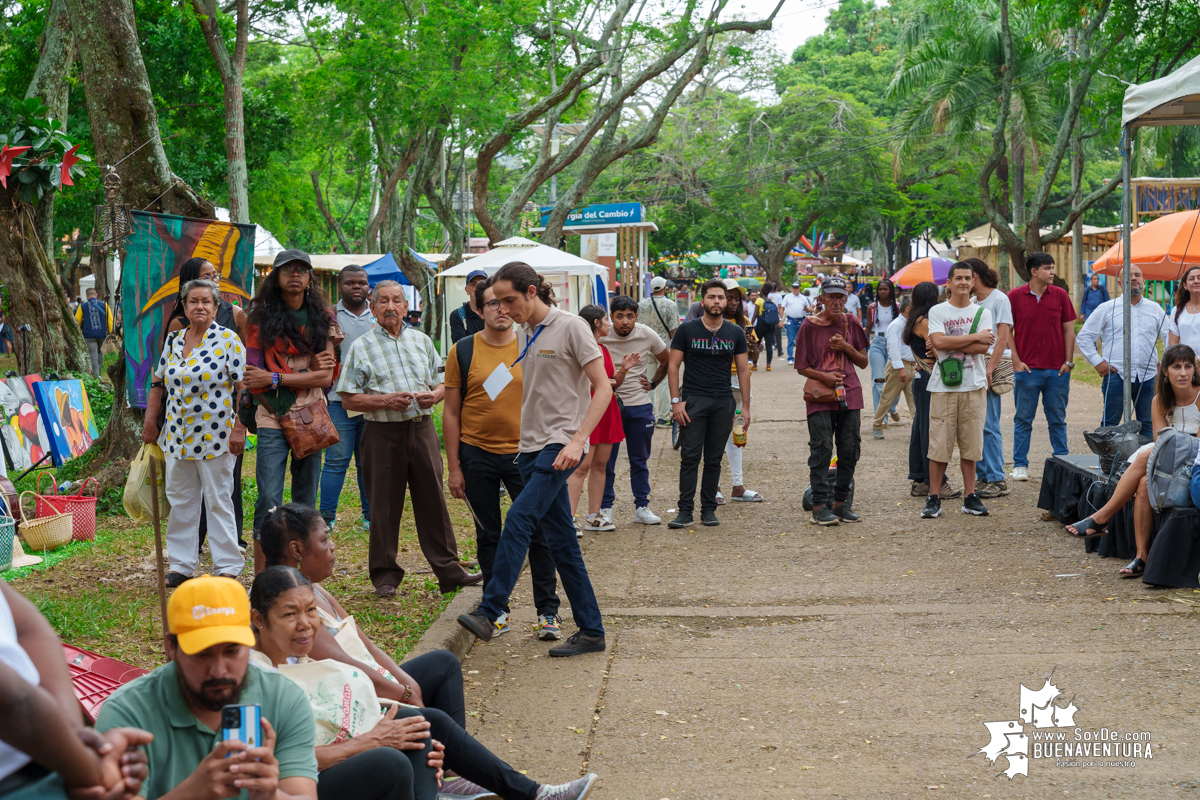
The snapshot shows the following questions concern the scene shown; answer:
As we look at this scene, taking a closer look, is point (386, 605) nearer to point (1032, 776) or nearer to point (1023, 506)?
point (1032, 776)

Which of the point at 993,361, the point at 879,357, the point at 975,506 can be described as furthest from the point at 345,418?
the point at 879,357

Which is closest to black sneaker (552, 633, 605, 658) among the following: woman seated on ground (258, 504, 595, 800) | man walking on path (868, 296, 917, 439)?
woman seated on ground (258, 504, 595, 800)

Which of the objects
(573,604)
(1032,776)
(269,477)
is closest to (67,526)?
(269,477)

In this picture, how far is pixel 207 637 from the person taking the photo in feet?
8.07

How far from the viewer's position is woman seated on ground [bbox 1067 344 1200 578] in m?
6.73

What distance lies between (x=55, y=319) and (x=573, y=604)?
11.4 meters

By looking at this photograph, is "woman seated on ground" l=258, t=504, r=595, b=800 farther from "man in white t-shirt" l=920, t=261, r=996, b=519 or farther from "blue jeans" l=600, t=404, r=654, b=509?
"man in white t-shirt" l=920, t=261, r=996, b=519

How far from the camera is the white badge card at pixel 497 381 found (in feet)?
19.7

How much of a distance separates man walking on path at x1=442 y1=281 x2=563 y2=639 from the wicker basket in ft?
11.3

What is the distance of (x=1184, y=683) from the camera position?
16.0 ft

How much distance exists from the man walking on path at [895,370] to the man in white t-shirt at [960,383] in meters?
2.35

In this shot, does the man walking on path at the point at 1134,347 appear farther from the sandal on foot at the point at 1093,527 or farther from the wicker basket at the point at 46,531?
the wicker basket at the point at 46,531

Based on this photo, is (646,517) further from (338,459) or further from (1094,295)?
(1094,295)

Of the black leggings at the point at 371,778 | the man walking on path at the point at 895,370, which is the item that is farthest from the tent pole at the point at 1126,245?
the black leggings at the point at 371,778
